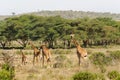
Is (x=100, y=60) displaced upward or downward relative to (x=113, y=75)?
downward

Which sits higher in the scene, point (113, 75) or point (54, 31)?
point (113, 75)

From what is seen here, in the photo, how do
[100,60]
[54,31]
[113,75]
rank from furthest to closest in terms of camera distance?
1. [54,31]
2. [100,60]
3. [113,75]

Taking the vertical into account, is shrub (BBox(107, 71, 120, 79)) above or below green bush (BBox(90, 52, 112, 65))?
above

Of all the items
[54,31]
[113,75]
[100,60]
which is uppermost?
[113,75]

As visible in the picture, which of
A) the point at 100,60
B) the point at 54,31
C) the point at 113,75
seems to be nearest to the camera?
the point at 113,75

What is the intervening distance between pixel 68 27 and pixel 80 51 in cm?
4390

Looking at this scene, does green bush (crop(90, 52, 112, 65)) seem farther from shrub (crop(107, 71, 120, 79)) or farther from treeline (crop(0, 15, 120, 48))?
treeline (crop(0, 15, 120, 48))

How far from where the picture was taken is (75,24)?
68500mm

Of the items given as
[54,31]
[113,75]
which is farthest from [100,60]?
[54,31]

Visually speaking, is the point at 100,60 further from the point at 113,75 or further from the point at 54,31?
the point at 54,31

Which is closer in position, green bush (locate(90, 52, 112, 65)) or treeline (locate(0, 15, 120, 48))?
green bush (locate(90, 52, 112, 65))

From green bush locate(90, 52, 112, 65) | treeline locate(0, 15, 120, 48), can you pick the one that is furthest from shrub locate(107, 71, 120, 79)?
treeline locate(0, 15, 120, 48)

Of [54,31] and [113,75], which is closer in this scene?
[113,75]

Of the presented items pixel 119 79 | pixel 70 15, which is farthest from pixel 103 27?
pixel 70 15
